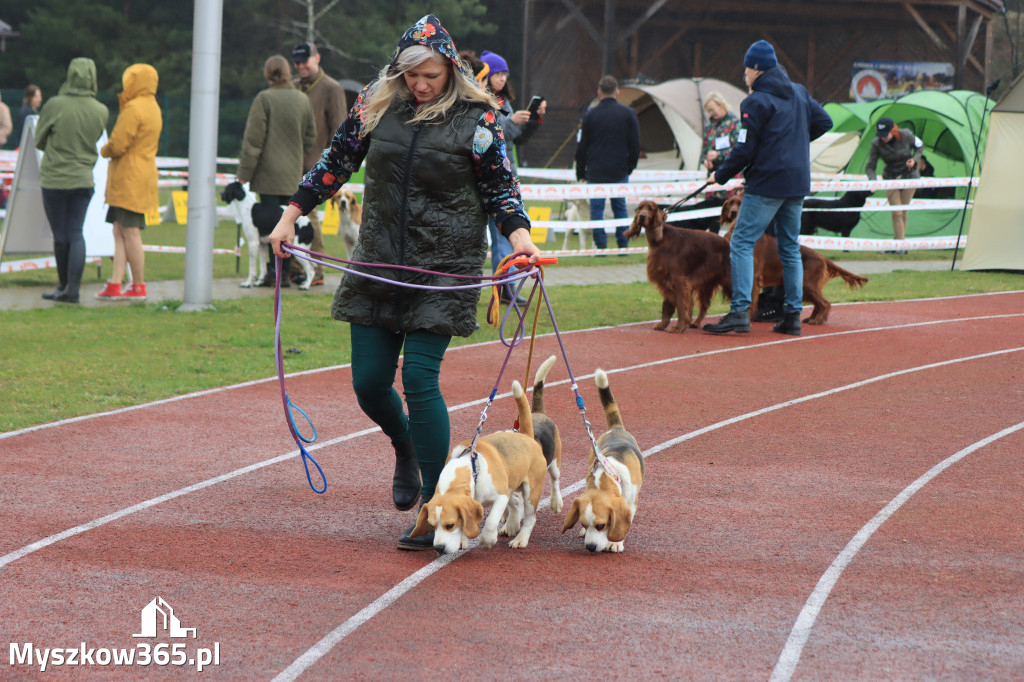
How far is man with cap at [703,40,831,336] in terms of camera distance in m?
9.70

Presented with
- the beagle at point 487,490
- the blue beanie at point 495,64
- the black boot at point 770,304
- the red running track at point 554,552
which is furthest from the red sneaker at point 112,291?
the beagle at point 487,490

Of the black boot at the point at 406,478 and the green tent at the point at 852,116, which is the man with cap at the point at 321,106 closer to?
the black boot at the point at 406,478

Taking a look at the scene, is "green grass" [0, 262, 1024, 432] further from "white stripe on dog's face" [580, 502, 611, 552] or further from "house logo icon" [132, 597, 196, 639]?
"white stripe on dog's face" [580, 502, 611, 552]

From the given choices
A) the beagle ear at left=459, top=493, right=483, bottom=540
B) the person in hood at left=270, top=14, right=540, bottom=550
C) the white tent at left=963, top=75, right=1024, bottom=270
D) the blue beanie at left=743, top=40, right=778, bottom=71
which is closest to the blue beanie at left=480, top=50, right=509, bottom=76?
the blue beanie at left=743, top=40, right=778, bottom=71

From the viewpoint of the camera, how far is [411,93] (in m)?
4.45

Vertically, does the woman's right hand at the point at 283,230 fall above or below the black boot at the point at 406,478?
above

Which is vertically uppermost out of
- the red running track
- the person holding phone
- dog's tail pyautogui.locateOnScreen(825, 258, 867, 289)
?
the person holding phone

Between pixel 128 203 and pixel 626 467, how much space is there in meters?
7.58

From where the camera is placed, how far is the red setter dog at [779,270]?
34.9 ft

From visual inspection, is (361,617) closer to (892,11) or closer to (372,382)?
(372,382)

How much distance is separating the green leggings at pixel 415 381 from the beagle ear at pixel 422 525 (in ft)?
0.72

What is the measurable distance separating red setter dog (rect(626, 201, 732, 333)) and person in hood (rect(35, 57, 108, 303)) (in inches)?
205

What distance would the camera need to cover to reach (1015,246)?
50.3 ft

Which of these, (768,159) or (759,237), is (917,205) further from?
(768,159)
